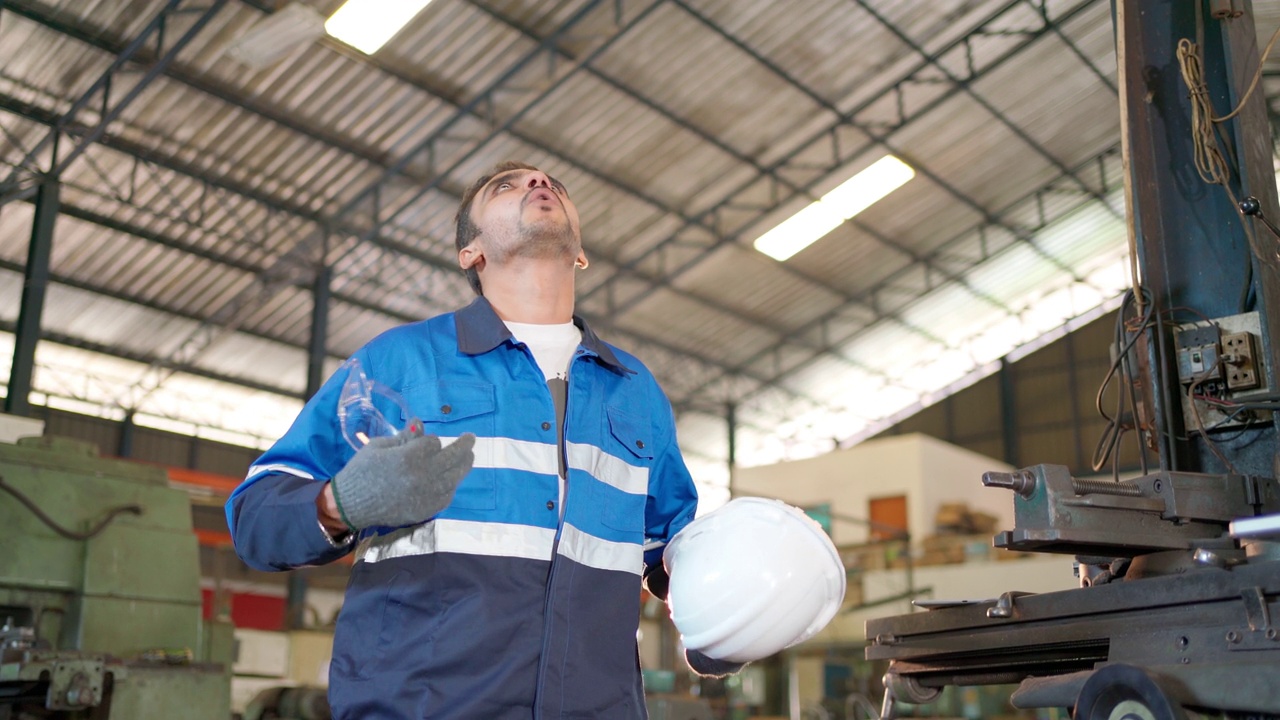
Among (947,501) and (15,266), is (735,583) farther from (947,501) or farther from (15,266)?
(947,501)

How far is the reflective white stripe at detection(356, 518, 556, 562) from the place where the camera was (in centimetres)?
219

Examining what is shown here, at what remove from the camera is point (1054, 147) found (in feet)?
66.3

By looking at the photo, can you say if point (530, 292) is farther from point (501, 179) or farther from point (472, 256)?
point (501, 179)

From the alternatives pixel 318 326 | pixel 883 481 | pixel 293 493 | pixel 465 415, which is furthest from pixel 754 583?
pixel 883 481

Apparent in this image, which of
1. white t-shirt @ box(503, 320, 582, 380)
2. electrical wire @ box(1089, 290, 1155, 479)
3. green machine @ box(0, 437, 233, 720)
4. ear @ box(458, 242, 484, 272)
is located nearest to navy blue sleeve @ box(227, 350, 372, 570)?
white t-shirt @ box(503, 320, 582, 380)

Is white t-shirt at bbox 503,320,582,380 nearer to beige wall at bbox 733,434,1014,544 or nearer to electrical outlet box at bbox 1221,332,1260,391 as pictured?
electrical outlet box at bbox 1221,332,1260,391

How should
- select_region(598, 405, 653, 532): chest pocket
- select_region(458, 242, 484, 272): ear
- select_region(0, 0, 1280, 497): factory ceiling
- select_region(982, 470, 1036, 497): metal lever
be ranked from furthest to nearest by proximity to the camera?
select_region(0, 0, 1280, 497): factory ceiling, select_region(458, 242, 484, 272): ear, select_region(982, 470, 1036, 497): metal lever, select_region(598, 405, 653, 532): chest pocket

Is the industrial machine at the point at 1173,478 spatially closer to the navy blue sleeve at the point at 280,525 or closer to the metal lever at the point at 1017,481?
the metal lever at the point at 1017,481

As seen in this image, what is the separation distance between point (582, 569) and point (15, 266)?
16.1 m

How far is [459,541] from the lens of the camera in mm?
2193

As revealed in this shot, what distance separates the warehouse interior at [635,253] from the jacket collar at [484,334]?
1.76 metres

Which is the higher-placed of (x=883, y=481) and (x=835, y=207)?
(x=835, y=207)

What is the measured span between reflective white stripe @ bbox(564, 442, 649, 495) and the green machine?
3.15m

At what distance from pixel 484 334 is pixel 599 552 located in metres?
0.52
